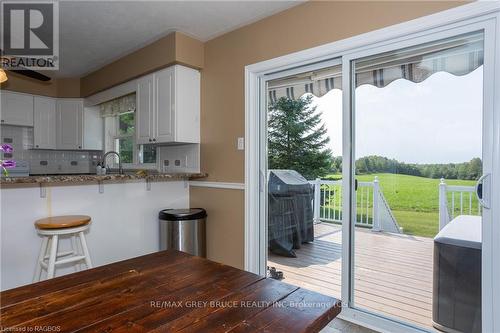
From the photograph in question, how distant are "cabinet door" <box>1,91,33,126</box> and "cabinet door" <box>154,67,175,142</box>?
2.57 meters

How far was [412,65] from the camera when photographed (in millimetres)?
1981

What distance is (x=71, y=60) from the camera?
3904 mm

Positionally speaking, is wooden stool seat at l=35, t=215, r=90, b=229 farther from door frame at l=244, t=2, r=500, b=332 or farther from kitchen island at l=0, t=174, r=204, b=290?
door frame at l=244, t=2, r=500, b=332

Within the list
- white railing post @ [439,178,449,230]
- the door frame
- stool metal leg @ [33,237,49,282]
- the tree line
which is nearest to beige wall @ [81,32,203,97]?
the door frame

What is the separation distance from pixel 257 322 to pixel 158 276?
0.53 m

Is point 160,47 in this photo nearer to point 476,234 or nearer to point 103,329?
point 103,329

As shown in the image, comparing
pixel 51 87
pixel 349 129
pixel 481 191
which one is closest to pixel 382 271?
pixel 481 191

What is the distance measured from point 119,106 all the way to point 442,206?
4.09 meters

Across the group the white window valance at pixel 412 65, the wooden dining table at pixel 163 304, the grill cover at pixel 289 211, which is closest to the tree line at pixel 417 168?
the grill cover at pixel 289 211

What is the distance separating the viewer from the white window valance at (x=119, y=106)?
3.99 metres

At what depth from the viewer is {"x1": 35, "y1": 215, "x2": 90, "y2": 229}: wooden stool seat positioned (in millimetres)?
2027

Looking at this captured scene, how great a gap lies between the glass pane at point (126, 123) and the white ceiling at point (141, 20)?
1.08 m

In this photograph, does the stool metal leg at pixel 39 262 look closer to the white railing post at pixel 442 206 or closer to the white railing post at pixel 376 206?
the white railing post at pixel 376 206

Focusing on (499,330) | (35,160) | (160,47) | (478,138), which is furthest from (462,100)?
(35,160)
